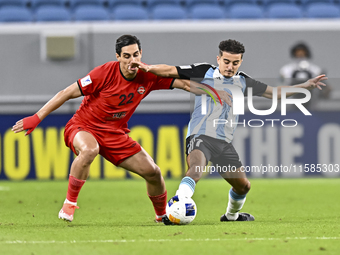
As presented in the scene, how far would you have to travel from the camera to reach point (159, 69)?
5.49 m

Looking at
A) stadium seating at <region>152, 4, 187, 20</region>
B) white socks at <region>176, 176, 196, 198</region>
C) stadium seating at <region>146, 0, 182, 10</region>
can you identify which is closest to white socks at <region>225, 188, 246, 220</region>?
white socks at <region>176, 176, 196, 198</region>

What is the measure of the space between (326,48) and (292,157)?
3.51m

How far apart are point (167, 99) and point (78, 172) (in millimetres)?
5370

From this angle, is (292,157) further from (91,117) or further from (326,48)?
(91,117)

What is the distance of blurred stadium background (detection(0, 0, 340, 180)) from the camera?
10336mm

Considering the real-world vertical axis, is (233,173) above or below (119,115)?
below

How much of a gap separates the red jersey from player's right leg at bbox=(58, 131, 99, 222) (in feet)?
1.00

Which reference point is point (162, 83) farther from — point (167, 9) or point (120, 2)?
point (120, 2)

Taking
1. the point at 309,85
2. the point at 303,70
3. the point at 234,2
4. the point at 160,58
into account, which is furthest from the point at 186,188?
the point at 234,2

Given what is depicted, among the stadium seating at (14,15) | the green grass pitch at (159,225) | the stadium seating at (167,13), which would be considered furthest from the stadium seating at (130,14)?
the green grass pitch at (159,225)

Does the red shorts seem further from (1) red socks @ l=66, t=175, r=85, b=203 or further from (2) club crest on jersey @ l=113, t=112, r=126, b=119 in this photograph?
(1) red socks @ l=66, t=175, r=85, b=203

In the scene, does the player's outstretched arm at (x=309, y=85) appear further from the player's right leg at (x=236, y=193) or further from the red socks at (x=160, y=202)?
the red socks at (x=160, y=202)

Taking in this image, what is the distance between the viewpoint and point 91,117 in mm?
5691

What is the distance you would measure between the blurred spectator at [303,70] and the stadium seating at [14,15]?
5.50 metres
